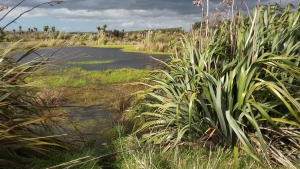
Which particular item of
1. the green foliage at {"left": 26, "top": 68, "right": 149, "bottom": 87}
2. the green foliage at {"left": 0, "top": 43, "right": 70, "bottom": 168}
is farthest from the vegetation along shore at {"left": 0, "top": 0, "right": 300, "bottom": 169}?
the green foliage at {"left": 26, "top": 68, "right": 149, "bottom": 87}

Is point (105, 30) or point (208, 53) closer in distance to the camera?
point (208, 53)

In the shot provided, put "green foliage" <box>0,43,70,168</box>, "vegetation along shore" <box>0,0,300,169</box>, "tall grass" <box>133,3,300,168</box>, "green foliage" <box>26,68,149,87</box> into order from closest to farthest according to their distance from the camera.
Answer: "green foliage" <box>0,43,70,168</box>
"vegetation along shore" <box>0,0,300,169</box>
"tall grass" <box>133,3,300,168</box>
"green foliage" <box>26,68,149,87</box>

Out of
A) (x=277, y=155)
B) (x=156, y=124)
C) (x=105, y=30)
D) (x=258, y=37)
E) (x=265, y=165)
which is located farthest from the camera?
(x=105, y=30)

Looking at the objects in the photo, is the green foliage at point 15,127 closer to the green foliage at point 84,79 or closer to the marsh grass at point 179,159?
the marsh grass at point 179,159

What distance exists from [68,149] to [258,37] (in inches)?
81.9

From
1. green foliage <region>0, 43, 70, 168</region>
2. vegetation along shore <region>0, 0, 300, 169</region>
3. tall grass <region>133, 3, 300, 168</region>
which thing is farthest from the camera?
tall grass <region>133, 3, 300, 168</region>

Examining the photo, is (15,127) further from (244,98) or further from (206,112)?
(244,98)

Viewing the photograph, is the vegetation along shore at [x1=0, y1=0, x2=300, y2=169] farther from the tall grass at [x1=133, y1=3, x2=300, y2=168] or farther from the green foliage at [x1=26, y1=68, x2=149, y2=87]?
the green foliage at [x1=26, y1=68, x2=149, y2=87]

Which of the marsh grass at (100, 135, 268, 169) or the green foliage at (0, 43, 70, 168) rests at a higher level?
the green foliage at (0, 43, 70, 168)

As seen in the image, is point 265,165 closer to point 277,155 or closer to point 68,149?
point 277,155

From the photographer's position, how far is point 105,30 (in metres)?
40.8

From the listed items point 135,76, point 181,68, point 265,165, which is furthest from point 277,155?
point 135,76

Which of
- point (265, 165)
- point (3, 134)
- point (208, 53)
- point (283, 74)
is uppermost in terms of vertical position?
point (208, 53)

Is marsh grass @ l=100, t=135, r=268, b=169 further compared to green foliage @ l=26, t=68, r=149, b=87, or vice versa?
green foliage @ l=26, t=68, r=149, b=87
